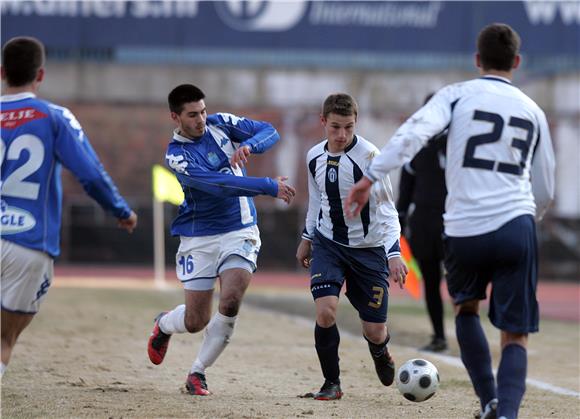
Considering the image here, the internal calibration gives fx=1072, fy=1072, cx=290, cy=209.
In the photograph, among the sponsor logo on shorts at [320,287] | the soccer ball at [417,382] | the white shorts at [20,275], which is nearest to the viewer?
the white shorts at [20,275]

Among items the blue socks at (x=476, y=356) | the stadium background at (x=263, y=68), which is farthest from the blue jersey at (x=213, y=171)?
the stadium background at (x=263, y=68)

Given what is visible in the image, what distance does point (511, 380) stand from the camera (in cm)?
550

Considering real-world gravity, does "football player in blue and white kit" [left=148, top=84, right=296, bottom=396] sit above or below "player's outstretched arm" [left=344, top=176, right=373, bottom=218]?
below

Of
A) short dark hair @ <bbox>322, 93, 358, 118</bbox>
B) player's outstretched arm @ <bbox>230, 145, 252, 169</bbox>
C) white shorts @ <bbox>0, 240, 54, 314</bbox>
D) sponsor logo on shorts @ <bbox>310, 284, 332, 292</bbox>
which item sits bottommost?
sponsor logo on shorts @ <bbox>310, 284, 332, 292</bbox>

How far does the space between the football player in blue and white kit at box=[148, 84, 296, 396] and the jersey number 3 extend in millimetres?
2159

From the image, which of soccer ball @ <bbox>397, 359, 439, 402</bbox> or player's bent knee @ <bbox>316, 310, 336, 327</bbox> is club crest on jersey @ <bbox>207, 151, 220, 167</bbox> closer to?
player's bent knee @ <bbox>316, 310, 336, 327</bbox>

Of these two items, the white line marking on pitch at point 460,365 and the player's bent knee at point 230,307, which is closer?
the player's bent knee at point 230,307

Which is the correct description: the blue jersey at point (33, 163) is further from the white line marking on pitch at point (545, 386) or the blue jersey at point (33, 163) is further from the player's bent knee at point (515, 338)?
the white line marking on pitch at point (545, 386)

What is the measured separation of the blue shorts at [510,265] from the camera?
217 inches

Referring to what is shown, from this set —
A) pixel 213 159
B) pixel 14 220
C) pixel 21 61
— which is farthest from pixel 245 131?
pixel 14 220

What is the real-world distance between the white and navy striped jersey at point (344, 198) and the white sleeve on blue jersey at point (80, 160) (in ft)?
6.29

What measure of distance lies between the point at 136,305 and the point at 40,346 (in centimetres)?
587

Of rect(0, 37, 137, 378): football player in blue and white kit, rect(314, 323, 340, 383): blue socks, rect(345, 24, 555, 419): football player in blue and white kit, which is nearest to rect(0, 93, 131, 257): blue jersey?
rect(0, 37, 137, 378): football player in blue and white kit

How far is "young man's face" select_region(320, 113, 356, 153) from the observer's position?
716 centimetres
